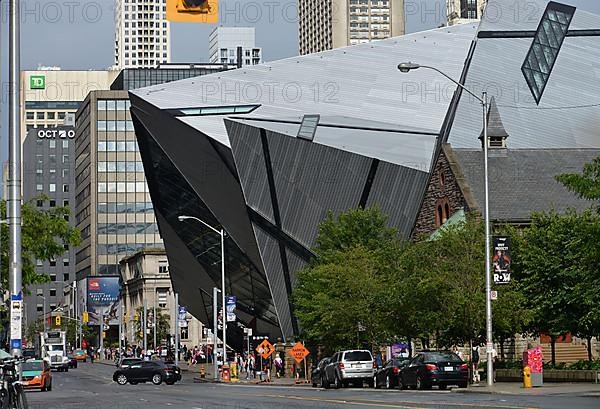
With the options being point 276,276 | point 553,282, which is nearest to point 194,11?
point 553,282

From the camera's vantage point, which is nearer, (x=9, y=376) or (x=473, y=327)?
(x=9, y=376)

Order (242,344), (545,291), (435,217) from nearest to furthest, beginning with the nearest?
(545,291)
(435,217)
(242,344)

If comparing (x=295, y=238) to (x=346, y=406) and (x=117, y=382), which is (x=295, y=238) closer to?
(x=117, y=382)

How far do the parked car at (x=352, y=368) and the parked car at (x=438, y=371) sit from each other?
21.0ft

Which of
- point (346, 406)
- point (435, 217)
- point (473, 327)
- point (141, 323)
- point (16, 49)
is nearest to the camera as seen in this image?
point (16, 49)

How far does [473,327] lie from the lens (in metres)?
49.4

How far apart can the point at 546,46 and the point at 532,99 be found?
5.08m

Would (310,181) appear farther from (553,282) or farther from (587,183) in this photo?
(587,183)

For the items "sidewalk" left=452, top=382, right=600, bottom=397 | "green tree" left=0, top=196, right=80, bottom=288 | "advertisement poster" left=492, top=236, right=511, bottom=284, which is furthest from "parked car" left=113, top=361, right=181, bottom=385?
"advertisement poster" left=492, top=236, right=511, bottom=284

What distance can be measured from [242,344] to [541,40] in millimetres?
41225

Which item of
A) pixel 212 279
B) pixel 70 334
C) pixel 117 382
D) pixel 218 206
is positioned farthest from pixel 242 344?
pixel 70 334

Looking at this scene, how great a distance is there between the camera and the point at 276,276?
86938 millimetres

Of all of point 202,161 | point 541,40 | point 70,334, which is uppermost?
point 541,40

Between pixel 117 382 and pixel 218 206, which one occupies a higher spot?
pixel 218 206
